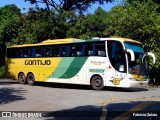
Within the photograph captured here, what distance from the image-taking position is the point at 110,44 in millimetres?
21594

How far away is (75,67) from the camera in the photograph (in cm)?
2345

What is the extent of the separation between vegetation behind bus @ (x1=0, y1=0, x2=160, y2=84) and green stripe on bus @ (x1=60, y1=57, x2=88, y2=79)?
5.28 m

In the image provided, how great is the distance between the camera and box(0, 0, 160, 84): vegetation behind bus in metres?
26.5

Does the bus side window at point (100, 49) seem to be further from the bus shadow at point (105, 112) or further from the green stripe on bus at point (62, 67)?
the bus shadow at point (105, 112)

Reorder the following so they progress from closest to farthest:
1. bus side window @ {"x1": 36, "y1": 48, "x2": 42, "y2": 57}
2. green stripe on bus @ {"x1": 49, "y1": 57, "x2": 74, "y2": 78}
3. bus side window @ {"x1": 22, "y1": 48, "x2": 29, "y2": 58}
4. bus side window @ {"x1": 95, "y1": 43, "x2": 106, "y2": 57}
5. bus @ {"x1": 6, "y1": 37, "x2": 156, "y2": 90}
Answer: bus @ {"x1": 6, "y1": 37, "x2": 156, "y2": 90}
bus side window @ {"x1": 95, "y1": 43, "x2": 106, "y2": 57}
green stripe on bus @ {"x1": 49, "y1": 57, "x2": 74, "y2": 78}
bus side window @ {"x1": 36, "y1": 48, "x2": 42, "y2": 57}
bus side window @ {"x1": 22, "y1": 48, "x2": 29, "y2": 58}

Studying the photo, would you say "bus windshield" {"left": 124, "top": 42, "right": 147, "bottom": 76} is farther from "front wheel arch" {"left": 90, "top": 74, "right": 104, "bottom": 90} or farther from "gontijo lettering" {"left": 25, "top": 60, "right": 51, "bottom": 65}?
"gontijo lettering" {"left": 25, "top": 60, "right": 51, "bottom": 65}

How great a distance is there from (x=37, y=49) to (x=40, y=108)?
1289 centimetres

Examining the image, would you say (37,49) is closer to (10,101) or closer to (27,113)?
(10,101)

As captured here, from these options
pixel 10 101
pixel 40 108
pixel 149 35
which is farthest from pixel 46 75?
pixel 40 108

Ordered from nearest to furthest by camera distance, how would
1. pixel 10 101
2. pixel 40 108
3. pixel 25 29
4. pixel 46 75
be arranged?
pixel 40 108
pixel 10 101
pixel 46 75
pixel 25 29

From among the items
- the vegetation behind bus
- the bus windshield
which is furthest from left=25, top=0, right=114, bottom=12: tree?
the bus windshield

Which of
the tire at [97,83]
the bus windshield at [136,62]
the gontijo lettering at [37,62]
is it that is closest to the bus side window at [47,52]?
the gontijo lettering at [37,62]

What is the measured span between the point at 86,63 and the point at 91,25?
33.6ft

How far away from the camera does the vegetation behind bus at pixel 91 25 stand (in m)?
26.5
